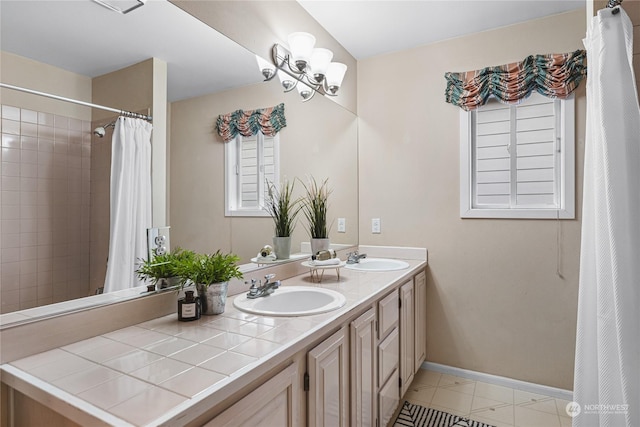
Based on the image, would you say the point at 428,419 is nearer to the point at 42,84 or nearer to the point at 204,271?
the point at 204,271

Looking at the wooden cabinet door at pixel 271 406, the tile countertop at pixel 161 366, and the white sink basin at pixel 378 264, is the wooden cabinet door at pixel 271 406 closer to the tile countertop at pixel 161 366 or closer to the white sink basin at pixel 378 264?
the tile countertop at pixel 161 366

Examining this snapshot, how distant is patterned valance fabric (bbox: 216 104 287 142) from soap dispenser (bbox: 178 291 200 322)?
2.59 ft

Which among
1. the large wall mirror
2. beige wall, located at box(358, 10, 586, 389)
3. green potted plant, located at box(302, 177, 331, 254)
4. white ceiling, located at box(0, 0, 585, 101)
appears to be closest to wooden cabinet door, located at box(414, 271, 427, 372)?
beige wall, located at box(358, 10, 586, 389)

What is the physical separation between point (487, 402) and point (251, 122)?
2209 millimetres

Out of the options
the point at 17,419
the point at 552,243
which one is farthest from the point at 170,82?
the point at 552,243

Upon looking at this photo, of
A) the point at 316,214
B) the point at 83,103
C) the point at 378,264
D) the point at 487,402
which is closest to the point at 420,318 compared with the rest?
the point at 378,264

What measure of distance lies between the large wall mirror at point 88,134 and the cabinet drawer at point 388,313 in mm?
719

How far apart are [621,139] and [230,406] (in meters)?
1.41

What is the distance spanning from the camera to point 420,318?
7.95ft

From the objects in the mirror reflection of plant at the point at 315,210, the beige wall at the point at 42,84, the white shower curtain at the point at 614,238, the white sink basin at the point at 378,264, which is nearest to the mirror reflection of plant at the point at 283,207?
the mirror reflection of plant at the point at 315,210

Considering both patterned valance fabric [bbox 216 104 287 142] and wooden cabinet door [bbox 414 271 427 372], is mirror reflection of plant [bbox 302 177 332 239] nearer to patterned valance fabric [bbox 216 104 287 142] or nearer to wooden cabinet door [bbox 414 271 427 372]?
patterned valance fabric [bbox 216 104 287 142]

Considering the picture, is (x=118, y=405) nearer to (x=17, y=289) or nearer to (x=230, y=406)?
(x=230, y=406)

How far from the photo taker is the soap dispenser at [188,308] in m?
1.21

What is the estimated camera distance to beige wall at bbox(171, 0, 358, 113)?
1521 mm
